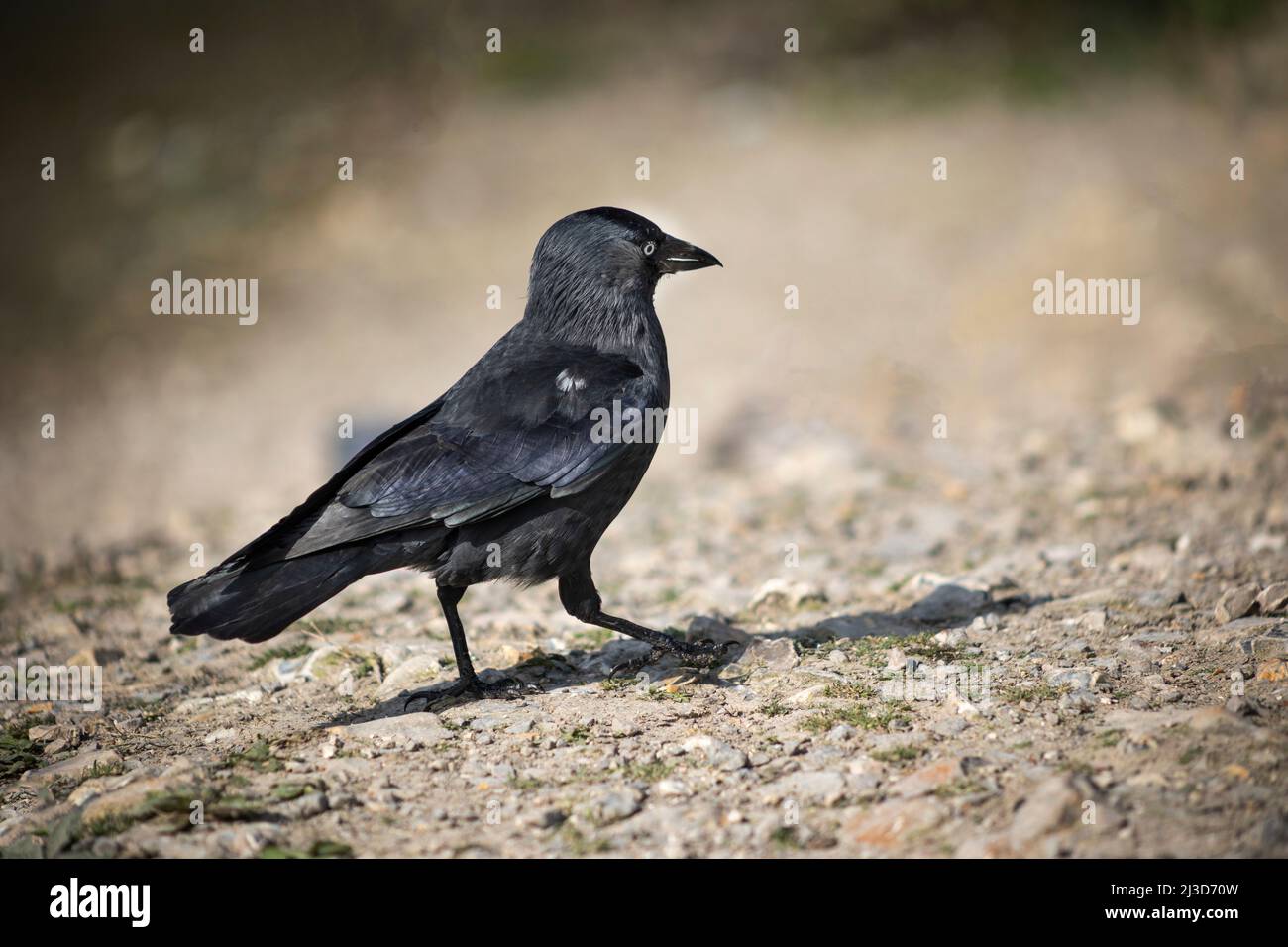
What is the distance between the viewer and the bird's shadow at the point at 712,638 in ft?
16.7

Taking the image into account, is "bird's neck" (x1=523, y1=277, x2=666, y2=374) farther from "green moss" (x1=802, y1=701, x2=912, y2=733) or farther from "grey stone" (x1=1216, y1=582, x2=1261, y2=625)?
"grey stone" (x1=1216, y1=582, x2=1261, y2=625)

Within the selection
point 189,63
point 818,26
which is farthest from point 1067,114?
point 189,63

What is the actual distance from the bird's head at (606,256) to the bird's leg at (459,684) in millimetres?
1530

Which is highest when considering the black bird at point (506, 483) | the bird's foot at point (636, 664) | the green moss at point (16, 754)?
the black bird at point (506, 483)

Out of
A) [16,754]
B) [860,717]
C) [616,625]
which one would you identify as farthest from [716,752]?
[16,754]

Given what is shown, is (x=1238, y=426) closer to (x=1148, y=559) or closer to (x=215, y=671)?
(x=1148, y=559)

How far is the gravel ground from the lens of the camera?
146 inches

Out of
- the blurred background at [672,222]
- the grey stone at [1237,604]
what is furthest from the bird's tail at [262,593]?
the blurred background at [672,222]

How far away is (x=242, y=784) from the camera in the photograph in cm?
417

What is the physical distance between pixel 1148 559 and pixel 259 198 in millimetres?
12191

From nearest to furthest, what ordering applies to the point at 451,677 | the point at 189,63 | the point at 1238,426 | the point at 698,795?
1. the point at 698,795
2. the point at 451,677
3. the point at 1238,426
4. the point at 189,63

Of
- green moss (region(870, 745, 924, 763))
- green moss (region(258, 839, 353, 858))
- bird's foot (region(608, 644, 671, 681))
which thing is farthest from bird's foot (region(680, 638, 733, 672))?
green moss (region(258, 839, 353, 858))

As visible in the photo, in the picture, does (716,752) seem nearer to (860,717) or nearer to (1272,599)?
(860,717)

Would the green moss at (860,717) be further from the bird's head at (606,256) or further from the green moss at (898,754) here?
the bird's head at (606,256)
